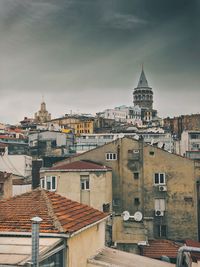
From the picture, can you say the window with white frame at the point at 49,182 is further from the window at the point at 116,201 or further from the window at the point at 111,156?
the window at the point at 116,201

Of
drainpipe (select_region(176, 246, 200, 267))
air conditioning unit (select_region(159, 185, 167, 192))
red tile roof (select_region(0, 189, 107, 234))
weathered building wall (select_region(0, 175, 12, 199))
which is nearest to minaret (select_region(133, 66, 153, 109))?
air conditioning unit (select_region(159, 185, 167, 192))

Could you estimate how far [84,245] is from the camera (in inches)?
508

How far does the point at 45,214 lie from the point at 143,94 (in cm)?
17215

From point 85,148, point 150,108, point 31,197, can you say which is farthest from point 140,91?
point 31,197

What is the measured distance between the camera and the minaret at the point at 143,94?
597 feet

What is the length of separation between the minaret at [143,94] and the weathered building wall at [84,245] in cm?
16838

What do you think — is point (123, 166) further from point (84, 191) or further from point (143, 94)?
point (143, 94)

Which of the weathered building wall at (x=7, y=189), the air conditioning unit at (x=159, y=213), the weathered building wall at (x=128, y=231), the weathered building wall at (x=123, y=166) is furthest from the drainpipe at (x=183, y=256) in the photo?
the weathered building wall at (x=123, y=166)

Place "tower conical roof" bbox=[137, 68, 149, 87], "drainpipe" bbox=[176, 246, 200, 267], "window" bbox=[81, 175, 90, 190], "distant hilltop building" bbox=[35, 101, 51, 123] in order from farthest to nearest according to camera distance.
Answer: "tower conical roof" bbox=[137, 68, 149, 87]
"distant hilltop building" bbox=[35, 101, 51, 123]
"window" bbox=[81, 175, 90, 190]
"drainpipe" bbox=[176, 246, 200, 267]

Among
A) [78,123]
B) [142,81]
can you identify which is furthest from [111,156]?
[142,81]

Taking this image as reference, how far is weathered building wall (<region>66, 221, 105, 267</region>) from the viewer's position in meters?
11.7

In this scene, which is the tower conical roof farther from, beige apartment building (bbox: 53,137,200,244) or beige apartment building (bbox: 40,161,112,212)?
beige apartment building (bbox: 40,161,112,212)

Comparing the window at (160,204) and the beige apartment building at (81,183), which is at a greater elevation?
the beige apartment building at (81,183)

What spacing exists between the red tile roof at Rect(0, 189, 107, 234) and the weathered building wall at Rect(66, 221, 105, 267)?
1.09ft
